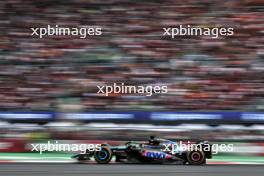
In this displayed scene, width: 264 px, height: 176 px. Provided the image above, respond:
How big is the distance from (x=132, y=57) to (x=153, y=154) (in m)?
3.44

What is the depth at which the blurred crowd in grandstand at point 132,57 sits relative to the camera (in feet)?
36.0

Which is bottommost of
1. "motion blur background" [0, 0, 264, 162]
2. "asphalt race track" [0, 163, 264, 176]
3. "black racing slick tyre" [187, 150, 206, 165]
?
"asphalt race track" [0, 163, 264, 176]

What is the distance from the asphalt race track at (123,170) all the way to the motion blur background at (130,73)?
1.35 m

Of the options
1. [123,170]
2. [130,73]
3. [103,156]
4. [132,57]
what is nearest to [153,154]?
[103,156]

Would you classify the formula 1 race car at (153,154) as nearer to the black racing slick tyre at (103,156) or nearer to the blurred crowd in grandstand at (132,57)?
the black racing slick tyre at (103,156)

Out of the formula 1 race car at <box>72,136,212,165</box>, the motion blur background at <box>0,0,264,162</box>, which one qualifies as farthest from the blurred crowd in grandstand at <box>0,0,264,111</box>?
the formula 1 race car at <box>72,136,212,165</box>

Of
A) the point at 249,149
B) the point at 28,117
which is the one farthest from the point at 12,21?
the point at 249,149

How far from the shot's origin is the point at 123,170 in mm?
7953

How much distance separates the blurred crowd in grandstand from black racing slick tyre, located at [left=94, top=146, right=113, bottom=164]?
2.08 metres

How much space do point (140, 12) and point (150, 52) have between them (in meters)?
1.37

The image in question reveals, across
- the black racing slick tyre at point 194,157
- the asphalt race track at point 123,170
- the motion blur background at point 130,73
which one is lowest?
the asphalt race track at point 123,170

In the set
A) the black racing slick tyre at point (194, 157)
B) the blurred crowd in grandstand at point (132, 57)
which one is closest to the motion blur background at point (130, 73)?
the blurred crowd in grandstand at point (132, 57)

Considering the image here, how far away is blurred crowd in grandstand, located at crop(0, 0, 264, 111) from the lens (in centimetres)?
1096

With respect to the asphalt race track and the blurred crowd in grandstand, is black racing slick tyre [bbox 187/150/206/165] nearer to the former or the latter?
the asphalt race track
